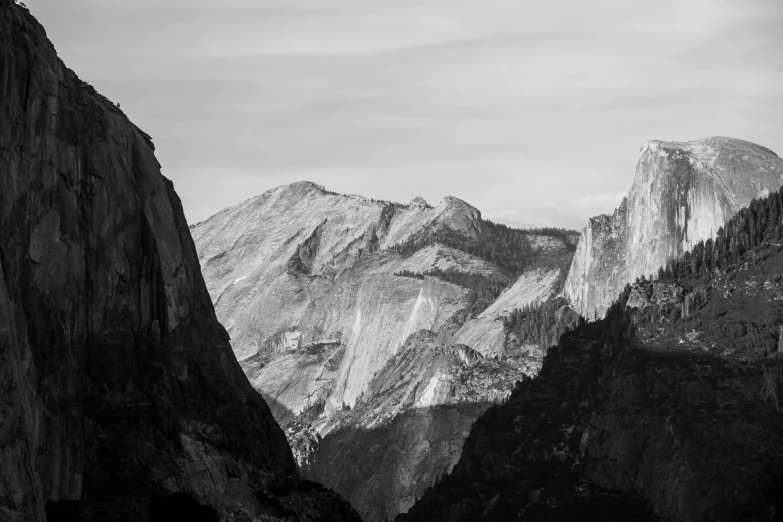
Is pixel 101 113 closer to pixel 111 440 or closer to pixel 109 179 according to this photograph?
pixel 109 179

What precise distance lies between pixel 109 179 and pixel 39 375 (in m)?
20.5

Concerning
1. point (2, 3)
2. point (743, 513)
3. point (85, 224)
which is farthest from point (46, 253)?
point (743, 513)

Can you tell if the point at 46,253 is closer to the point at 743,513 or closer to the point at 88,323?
the point at 88,323

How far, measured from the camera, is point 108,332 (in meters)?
141

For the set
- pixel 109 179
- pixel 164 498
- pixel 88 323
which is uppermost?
pixel 109 179

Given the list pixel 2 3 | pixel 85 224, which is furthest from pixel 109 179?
pixel 2 3

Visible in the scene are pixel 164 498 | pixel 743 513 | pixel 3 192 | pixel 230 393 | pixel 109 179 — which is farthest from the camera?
pixel 743 513

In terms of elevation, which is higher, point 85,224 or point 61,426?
point 85,224

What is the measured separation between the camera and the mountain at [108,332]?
128 metres

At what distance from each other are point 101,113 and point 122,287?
13751 mm

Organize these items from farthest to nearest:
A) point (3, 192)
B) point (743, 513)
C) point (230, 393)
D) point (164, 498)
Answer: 1. point (743, 513)
2. point (230, 393)
3. point (164, 498)
4. point (3, 192)

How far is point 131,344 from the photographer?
14388cm

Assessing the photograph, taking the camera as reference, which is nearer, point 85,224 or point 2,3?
point 2,3

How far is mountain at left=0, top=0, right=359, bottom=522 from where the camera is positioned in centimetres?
12800
